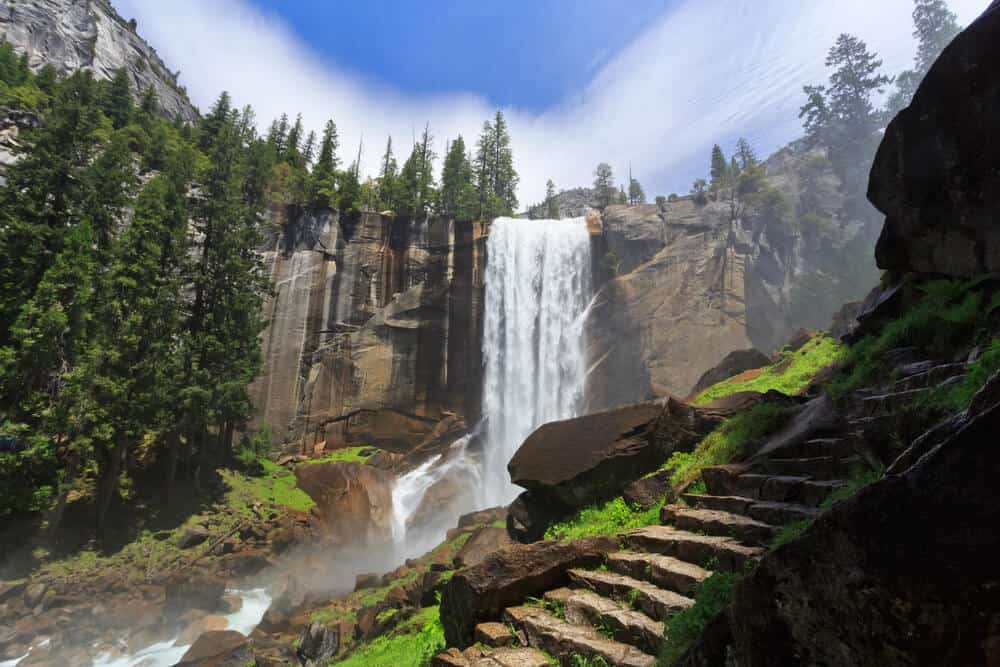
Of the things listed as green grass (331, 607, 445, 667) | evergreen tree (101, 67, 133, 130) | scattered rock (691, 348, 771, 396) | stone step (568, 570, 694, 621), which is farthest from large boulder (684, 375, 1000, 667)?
evergreen tree (101, 67, 133, 130)

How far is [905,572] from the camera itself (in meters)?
1.81

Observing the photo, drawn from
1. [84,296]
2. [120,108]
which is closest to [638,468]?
[84,296]

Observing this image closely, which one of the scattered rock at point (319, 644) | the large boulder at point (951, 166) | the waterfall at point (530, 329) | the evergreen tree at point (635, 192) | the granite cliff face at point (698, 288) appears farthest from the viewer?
the evergreen tree at point (635, 192)

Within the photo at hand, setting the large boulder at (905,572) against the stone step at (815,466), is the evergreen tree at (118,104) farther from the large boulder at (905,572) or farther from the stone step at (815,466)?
the large boulder at (905,572)

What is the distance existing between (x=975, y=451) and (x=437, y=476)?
2941 cm

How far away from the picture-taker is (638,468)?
34.1 ft

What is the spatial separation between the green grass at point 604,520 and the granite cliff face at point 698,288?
22.1 meters

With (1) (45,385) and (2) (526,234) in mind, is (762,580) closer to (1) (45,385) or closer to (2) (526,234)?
(1) (45,385)

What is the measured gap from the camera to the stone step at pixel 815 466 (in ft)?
19.2

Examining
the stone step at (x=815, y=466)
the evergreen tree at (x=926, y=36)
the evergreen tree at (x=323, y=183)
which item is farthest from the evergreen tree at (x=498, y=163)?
the stone step at (x=815, y=466)

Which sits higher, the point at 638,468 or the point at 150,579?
the point at 638,468

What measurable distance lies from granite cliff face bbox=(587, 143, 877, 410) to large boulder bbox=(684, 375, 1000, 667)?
97.0 feet

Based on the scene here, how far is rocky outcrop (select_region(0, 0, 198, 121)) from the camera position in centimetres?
5697

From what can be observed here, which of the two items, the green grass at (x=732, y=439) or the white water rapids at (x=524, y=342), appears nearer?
the green grass at (x=732, y=439)
